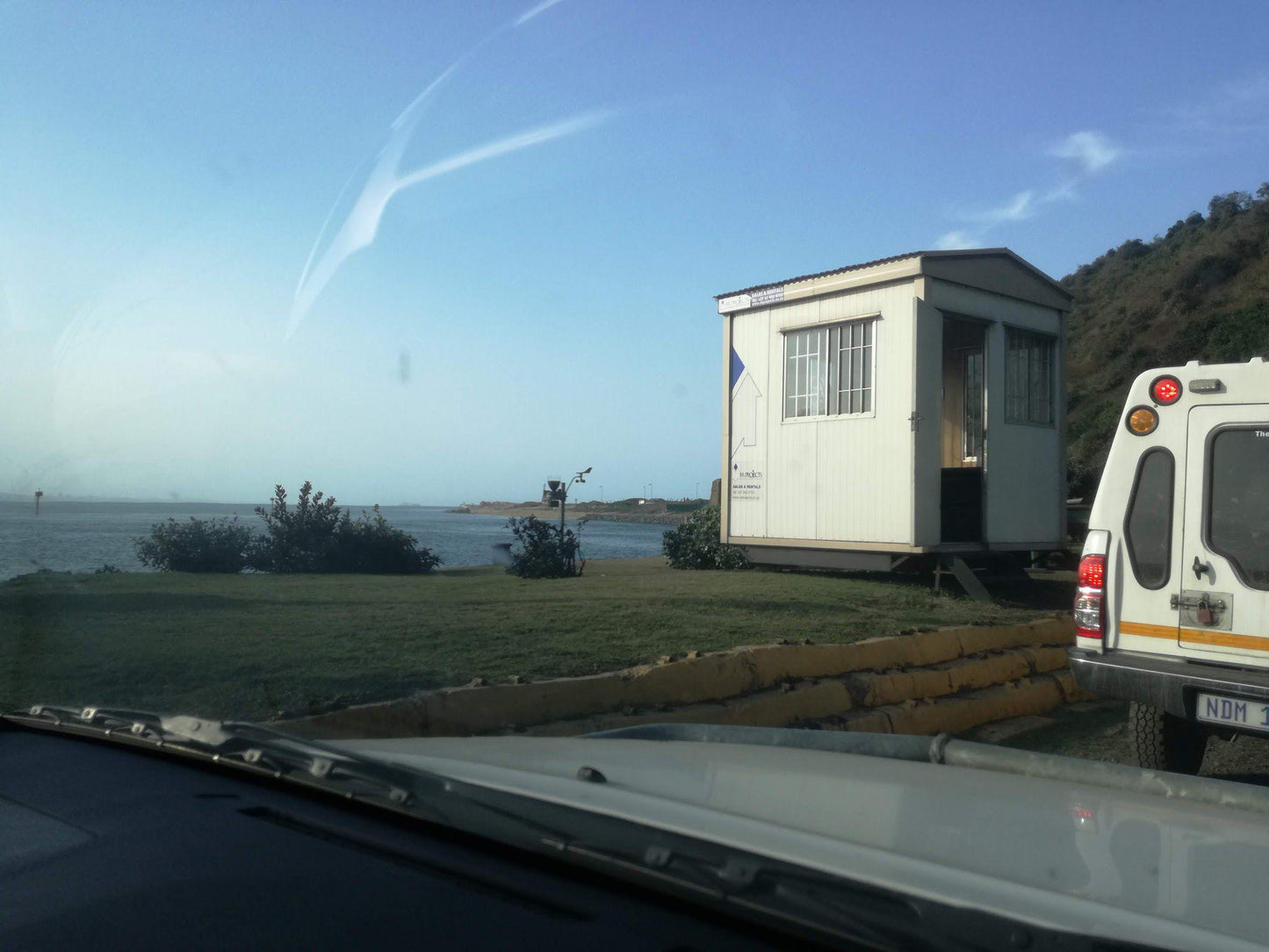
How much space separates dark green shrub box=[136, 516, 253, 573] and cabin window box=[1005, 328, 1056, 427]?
35.9 feet

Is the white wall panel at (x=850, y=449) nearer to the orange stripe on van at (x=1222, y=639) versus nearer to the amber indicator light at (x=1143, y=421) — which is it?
the amber indicator light at (x=1143, y=421)

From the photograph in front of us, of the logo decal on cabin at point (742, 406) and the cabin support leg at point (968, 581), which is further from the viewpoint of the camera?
the logo decal on cabin at point (742, 406)

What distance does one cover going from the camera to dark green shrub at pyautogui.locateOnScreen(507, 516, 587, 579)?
537 inches

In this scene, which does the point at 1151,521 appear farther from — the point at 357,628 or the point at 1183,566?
the point at 357,628

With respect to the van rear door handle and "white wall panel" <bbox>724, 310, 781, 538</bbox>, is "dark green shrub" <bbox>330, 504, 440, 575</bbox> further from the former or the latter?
the van rear door handle

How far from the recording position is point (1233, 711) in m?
5.00

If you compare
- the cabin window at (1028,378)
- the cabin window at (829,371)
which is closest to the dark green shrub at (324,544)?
the cabin window at (829,371)

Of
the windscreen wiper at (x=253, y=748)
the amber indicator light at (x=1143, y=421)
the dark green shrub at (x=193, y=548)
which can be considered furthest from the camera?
the dark green shrub at (x=193, y=548)

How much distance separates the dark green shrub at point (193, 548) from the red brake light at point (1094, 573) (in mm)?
11846

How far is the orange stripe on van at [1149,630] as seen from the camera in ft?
17.6

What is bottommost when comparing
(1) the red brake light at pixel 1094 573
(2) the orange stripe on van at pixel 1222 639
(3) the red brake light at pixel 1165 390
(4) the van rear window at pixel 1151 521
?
(2) the orange stripe on van at pixel 1222 639

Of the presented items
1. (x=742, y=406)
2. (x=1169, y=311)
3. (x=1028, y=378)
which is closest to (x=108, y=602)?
(x=742, y=406)

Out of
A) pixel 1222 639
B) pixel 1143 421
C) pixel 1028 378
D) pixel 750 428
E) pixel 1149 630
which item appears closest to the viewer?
pixel 1222 639

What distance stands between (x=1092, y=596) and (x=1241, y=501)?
0.92 meters
